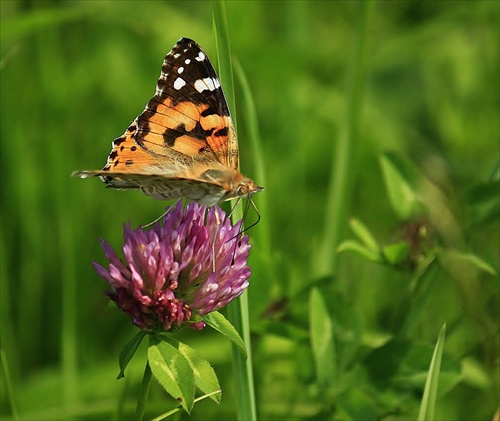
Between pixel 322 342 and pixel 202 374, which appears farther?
pixel 322 342

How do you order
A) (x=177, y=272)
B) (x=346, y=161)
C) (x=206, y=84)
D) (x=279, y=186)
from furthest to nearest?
1. (x=279, y=186)
2. (x=346, y=161)
3. (x=206, y=84)
4. (x=177, y=272)

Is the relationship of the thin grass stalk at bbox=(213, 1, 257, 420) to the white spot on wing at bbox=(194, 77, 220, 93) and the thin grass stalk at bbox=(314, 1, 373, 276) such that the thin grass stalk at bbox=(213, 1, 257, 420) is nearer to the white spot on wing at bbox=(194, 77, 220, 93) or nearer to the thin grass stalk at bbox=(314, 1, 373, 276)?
the white spot on wing at bbox=(194, 77, 220, 93)

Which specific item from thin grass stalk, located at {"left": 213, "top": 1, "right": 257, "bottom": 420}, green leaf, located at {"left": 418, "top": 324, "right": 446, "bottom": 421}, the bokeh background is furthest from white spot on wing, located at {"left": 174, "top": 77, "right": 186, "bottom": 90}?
green leaf, located at {"left": 418, "top": 324, "right": 446, "bottom": 421}

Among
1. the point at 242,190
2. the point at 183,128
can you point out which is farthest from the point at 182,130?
the point at 242,190

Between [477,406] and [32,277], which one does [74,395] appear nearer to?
[32,277]

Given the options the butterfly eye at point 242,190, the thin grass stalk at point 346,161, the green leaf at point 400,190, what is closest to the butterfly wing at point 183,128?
the butterfly eye at point 242,190

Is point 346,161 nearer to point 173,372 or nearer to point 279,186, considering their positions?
point 279,186

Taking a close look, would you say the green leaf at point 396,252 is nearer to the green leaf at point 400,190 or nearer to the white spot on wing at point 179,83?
the green leaf at point 400,190
